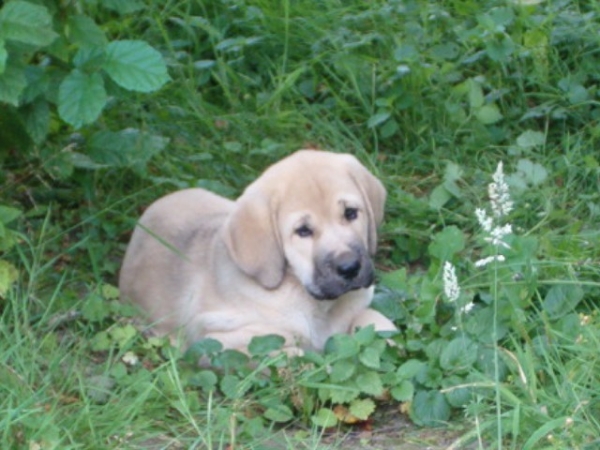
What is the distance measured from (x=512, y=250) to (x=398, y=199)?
1435mm

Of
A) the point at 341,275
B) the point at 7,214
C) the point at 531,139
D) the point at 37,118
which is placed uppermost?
the point at 37,118

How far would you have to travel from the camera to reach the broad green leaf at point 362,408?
4.83m

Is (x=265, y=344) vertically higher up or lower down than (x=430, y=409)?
higher up

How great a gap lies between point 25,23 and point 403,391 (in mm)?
1753

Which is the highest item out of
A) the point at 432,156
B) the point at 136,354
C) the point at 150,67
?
the point at 150,67

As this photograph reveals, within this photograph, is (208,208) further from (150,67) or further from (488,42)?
(488,42)

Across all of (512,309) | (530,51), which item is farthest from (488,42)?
(512,309)

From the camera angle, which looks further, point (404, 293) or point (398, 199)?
point (398, 199)

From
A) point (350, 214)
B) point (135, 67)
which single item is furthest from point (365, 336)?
point (135, 67)

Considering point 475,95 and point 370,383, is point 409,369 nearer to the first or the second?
point 370,383

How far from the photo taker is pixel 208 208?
6.11 metres

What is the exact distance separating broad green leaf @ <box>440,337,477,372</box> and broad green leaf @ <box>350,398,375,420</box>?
28 cm

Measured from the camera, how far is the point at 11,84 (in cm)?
495

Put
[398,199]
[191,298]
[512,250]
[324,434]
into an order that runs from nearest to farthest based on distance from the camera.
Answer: [324,434] → [512,250] → [191,298] → [398,199]
